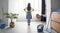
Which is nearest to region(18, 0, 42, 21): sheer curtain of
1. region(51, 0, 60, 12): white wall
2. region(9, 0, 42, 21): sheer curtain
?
region(9, 0, 42, 21): sheer curtain

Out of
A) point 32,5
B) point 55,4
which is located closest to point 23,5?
point 32,5

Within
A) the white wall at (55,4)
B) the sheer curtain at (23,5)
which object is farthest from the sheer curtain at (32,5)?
the white wall at (55,4)

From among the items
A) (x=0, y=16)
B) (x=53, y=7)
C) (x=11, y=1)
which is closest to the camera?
(x=53, y=7)

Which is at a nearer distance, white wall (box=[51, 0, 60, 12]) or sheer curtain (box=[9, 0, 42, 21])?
white wall (box=[51, 0, 60, 12])

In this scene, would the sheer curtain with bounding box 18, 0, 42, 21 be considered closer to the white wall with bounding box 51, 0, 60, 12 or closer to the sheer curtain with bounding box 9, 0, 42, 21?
the sheer curtain with bounding box 9, 0, 42, 21

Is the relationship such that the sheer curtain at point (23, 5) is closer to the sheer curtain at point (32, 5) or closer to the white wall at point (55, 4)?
the sheer curtain at point (32, 5)

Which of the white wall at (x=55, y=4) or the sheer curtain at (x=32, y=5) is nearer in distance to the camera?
the white wall at (x=55, y=4)

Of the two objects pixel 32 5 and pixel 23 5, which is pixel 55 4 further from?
pixel 23 5

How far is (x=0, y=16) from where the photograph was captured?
12.0 feet

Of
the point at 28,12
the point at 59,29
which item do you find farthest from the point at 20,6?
the point at 59,29

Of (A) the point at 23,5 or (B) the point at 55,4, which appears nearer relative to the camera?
(B) the point at 55,4

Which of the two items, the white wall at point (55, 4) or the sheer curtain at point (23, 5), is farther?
the sheer curtain at point (23, 5)

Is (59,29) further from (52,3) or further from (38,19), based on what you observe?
(38,19)

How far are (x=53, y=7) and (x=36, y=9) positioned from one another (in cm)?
406
